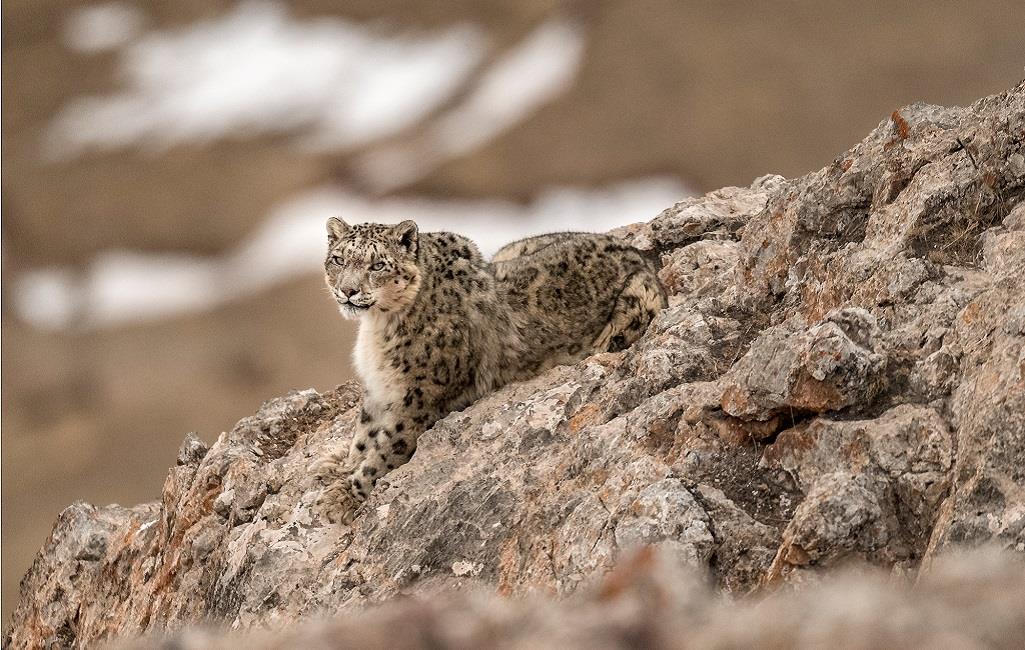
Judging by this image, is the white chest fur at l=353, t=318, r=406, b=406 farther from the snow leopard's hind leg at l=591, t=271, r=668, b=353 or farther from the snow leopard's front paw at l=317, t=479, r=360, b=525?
the snow leopard's hind leg at l=591, t=271, r=668, b=353

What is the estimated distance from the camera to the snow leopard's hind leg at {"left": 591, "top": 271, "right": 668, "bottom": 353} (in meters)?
A: 11.6

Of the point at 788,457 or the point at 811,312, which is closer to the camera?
the point at 788,457

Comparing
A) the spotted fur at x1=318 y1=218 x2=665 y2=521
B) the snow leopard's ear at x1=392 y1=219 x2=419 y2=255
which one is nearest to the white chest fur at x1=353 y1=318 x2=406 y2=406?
the spotted fur at x1=318 y1=218 x2=665 y2=521

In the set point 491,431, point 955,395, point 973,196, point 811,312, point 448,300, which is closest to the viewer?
point 955,395

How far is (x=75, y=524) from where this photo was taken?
13.4 meters


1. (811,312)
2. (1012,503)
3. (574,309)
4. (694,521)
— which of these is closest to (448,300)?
(574,309)

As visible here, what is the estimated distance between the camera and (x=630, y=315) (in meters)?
11.6

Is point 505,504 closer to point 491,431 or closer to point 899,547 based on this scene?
point 491,431

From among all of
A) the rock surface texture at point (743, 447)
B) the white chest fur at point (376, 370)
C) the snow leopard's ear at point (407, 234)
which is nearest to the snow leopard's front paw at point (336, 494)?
the rock surface texture at point (743, 447)

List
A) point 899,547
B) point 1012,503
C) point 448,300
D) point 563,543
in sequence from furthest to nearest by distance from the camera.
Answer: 1. point 448,300
2. point 563,543
3. point 899,547
4. point 1012,503

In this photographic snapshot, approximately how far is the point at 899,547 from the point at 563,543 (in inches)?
87.2

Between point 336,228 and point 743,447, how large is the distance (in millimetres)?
4731

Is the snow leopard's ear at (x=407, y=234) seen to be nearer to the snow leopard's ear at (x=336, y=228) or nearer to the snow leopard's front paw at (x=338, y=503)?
the snow leopard's ear at (x=336, y=228)

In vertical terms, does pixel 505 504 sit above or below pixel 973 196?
below
